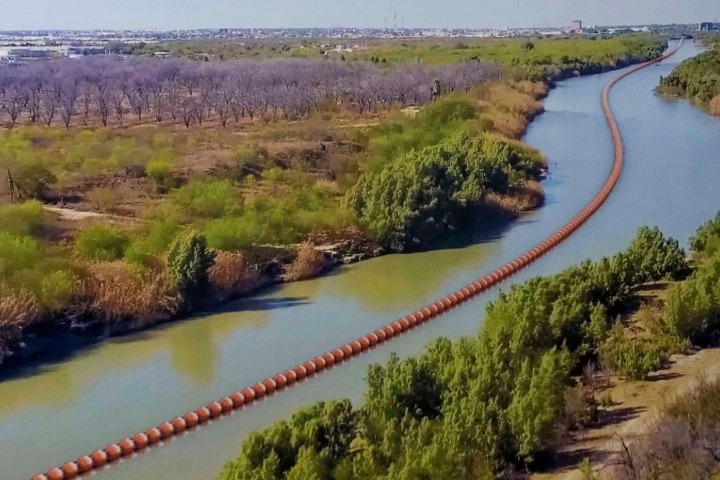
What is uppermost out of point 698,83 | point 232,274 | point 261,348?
point 698,83

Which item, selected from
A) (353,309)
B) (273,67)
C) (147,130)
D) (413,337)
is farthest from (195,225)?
(273,67)

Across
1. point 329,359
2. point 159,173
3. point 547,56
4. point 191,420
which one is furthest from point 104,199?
point 547,56

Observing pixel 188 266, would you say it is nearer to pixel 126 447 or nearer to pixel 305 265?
pixel 305 265

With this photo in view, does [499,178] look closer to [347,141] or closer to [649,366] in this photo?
[347,141]

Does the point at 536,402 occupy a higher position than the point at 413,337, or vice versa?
the point at 536,402

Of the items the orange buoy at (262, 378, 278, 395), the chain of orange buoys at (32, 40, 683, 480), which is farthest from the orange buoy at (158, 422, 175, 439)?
the orange buoy at (262, 378, 278, 395)

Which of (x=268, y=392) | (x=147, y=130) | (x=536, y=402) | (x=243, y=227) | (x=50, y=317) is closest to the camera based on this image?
(x=536, y=402)
